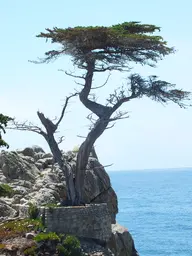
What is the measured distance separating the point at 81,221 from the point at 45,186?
6.40 metres

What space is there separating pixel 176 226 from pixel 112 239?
72.2m

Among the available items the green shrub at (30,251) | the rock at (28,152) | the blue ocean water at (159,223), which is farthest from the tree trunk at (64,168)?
the blue ocean water at (159,223)

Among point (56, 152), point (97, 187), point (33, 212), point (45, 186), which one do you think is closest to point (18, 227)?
point (33, 212)

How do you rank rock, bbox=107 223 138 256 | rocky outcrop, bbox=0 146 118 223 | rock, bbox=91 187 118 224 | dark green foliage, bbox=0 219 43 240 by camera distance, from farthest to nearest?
rock, bbox=91 187 118 224, rocky outcrop, bbox=0 146 118 223, rock, bbox=107 223 138 256, dark green foliage, bbox=0 219 43 240

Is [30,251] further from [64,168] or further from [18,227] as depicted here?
[64,168]

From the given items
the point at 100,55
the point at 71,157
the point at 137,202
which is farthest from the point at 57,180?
the point at 137,202

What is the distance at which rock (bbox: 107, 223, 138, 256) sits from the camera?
35406 mm

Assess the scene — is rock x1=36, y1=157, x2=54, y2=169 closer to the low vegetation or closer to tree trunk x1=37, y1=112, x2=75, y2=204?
tree trunk x1=37, y1=112, x2=75, y2=204

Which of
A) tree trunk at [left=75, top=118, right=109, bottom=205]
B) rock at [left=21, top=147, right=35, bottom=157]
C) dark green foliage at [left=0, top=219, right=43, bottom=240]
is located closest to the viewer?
dark green foliage at [left=0, top=219, right=43, bottom=240]

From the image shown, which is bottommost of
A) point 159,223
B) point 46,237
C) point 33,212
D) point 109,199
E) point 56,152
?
point 159,223

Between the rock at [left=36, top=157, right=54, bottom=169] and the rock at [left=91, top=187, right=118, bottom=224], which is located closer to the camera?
the rock at [left=91, top=187, right=118, bottom=224]

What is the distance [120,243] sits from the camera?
36719mm

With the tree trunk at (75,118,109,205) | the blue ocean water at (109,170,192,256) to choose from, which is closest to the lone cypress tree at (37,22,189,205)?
the tree trunk at (75,118,109,205)

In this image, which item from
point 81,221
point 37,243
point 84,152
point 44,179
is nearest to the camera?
point 37,243
